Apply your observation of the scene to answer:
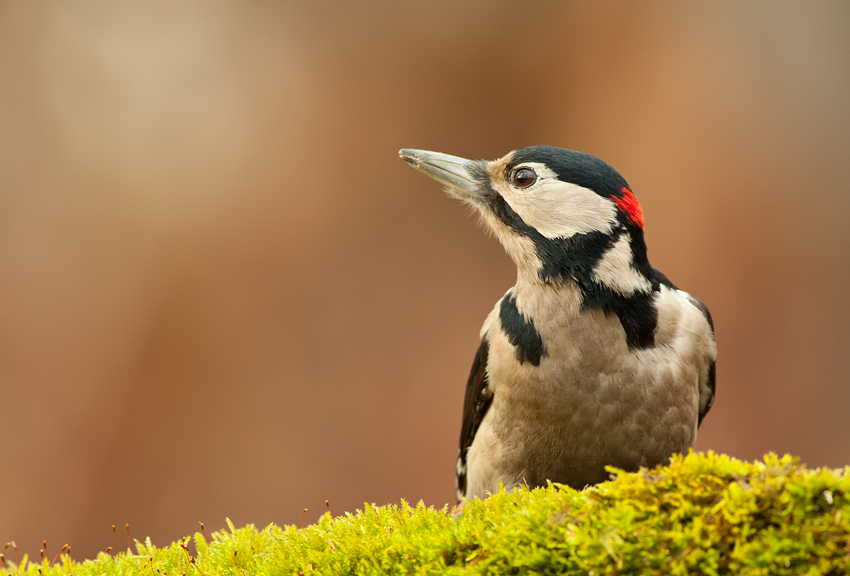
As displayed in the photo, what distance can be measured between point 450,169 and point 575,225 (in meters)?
0.77

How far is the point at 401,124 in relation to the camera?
8.54m

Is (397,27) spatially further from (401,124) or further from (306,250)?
(306,250)

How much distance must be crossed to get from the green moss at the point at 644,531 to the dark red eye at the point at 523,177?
1.62 meters

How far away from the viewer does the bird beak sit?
3619mm

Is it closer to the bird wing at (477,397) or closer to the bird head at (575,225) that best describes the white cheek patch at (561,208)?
the bird head at (575,225)

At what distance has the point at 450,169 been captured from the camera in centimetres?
368

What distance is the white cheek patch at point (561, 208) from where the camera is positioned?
3.23 meters

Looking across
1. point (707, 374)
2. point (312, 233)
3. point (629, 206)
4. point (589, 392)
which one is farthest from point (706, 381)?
point (312, 233)

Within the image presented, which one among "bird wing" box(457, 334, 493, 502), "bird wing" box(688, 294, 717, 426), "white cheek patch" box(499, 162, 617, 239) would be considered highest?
"white cheek patch" box(499, 162, 617, 239)

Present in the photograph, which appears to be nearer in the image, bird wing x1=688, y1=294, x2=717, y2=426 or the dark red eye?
the dark red eye

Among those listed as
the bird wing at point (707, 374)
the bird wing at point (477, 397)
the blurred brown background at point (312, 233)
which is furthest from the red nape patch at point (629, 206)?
the blurred brown background at point (312, 233)

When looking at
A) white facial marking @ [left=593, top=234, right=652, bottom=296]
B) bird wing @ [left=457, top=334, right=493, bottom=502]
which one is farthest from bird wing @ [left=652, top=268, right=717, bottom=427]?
bird wing @ [left=457, top=334, right=493, bottom=502]

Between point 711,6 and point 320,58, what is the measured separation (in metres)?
4.56

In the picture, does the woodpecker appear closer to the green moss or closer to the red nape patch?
the red nape patch
